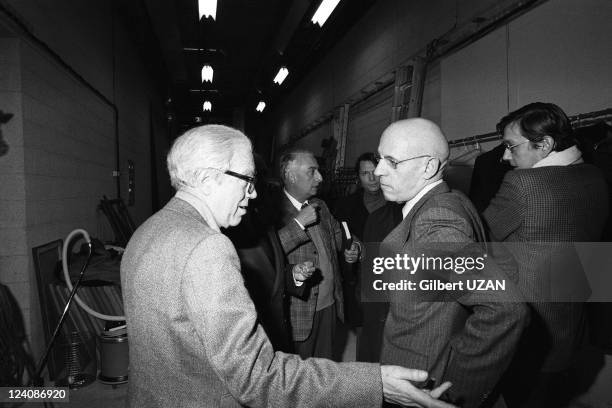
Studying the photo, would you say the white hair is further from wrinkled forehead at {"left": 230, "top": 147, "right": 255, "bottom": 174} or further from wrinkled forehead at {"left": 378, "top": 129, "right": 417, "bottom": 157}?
wrinkled forehead at {"left": 378, "top": 129, "right": 417, "bottom": 157}

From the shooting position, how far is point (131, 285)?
3.77 feet

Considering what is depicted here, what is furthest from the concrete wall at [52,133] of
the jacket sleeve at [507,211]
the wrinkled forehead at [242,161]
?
the jacket sleeve at [507,211]

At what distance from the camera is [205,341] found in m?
1.02

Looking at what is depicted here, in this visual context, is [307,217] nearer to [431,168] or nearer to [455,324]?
[431,168]

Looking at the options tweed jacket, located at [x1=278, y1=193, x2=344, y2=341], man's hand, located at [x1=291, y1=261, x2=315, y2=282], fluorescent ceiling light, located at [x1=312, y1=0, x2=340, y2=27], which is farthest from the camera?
fluorescent ceiling light, located at [x1=312, y1=0, x2=340, y2=27]

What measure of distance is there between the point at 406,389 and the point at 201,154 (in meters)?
0.94

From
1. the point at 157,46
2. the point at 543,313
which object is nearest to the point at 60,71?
the point at 543,313

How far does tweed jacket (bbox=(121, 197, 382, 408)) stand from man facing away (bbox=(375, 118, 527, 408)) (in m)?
0.40

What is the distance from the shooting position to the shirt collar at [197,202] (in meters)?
1.26

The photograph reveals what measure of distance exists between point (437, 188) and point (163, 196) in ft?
45.9

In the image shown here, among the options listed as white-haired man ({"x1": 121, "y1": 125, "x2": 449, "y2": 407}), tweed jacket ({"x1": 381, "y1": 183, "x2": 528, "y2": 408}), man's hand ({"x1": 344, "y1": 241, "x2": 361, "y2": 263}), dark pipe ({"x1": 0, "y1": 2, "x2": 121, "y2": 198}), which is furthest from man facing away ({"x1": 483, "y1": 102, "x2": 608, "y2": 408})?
dark pipe ({"x1": 0, "y1": 2, "x2": 121, "y2": 198})

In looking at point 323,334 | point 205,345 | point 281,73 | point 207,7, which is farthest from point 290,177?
point 281,73

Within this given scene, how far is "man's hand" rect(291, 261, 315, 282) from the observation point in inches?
92.3

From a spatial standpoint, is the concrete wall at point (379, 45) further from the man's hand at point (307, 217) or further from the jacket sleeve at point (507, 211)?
the man's hand at point (307, 217)
